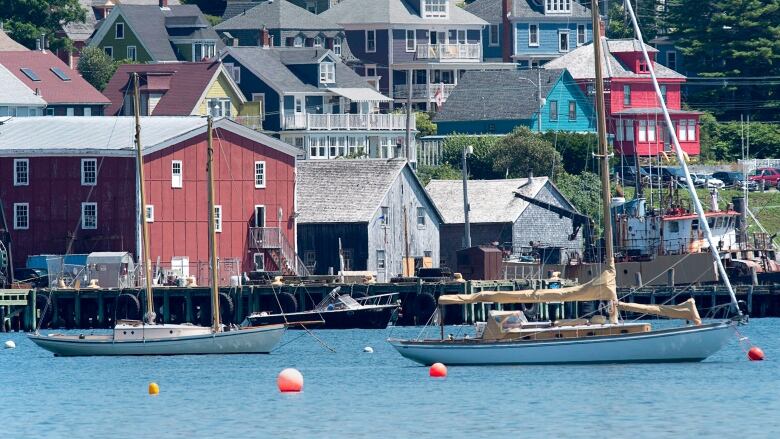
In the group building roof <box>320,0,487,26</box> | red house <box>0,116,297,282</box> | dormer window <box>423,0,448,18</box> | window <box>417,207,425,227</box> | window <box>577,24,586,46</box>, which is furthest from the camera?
window <box>577,24,586,46</box>

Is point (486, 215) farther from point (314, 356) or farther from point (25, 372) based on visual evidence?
point (25, 372)

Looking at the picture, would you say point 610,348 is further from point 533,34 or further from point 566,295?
→ point 533,34

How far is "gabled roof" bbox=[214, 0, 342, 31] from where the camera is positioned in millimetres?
144375

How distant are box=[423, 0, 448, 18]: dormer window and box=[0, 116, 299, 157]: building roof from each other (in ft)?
173

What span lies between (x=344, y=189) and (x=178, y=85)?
2434 centimetres

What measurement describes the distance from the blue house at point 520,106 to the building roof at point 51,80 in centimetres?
2341

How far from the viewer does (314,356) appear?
76062mm

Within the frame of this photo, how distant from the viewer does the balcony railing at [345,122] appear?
125 meters

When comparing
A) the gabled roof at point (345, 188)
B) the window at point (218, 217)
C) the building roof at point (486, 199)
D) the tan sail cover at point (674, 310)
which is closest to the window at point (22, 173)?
the window at point (218, 217)

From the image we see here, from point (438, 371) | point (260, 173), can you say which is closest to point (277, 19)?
point (260, 173)

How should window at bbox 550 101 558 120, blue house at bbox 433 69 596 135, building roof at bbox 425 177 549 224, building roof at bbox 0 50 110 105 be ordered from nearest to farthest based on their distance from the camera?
building roof at bbox 425 177 549 224 < building roof at bbox 0 50 110 105 < blue house at bbox 433 69 596 135 < window at bbox 550 101 558 120

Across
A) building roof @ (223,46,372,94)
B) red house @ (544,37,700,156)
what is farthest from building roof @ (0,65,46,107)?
red house @ (544,37,700,156)

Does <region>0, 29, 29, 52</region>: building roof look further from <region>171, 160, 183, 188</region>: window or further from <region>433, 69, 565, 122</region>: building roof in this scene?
<region>171, 160, 183, 188</region>: window

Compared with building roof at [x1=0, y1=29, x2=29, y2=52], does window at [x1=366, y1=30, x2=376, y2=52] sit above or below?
above
